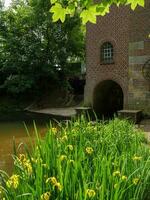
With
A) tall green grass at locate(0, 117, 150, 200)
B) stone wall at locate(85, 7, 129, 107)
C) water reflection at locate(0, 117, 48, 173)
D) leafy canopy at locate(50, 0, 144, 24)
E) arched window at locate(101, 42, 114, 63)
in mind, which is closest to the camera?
tall green grass at locate(0, 117, 150, 200)

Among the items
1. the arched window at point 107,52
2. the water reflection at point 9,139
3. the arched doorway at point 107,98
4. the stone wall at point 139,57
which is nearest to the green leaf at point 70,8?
the water reflection at point 9,139

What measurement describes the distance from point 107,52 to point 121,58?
3.29 feet

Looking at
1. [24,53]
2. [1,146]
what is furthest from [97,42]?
[24,53]

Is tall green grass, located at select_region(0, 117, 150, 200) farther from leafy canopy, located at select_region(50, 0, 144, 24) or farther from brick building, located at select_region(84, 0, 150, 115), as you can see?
brick building, located at select_region(84, 0, 150, 115)

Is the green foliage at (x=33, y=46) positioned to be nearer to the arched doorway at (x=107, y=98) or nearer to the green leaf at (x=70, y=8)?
the arched doorway at (x=107, y=98)

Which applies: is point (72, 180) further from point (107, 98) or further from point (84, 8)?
point (107, 98)

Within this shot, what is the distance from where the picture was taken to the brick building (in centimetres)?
1730

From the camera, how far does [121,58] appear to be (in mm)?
18469

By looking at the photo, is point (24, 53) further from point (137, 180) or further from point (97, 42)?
point (137, 180)

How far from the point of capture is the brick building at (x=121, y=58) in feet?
56.7

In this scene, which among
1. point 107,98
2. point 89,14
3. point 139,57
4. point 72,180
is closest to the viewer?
point 72,180

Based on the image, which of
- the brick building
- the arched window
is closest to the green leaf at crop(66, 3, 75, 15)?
the brick building

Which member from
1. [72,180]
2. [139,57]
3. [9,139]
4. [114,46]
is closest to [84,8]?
[72,180]

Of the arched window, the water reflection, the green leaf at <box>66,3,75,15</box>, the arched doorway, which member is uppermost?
the arched window
